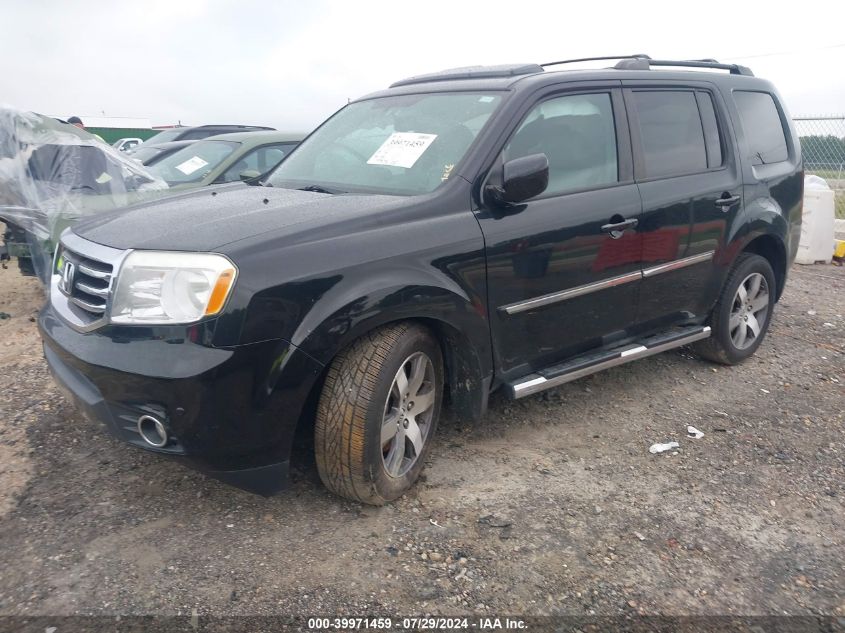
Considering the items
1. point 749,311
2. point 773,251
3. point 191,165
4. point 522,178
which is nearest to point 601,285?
point 522,178

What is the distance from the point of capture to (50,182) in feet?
18.4

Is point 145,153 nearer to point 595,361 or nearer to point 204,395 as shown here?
point 595,361

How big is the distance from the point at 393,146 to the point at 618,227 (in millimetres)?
1234

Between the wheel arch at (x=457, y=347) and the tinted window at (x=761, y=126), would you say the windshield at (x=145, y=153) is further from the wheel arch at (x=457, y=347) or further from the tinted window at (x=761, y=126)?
the tinted window at (x=761, y=126)

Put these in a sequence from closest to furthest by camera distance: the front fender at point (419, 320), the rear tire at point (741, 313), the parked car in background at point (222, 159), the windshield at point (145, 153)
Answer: the front fender at point (419, 320) → the rear tire at point (741, 313) → the parked car in background at point (222, 159) → the windshield at point (145, 153)

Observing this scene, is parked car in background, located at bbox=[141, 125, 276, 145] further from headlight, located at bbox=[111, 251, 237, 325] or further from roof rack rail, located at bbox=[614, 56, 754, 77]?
headlight, located at bbox=[111, 251, 237, 325]

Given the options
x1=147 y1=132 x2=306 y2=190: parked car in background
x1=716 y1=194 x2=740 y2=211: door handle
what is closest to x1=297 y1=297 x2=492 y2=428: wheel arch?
x1=716 y1=194 x2=740 y2=211: door handle

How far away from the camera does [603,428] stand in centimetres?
384

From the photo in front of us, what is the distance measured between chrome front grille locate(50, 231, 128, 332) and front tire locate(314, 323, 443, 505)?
0.90 m

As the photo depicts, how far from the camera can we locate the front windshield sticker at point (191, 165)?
6914mm

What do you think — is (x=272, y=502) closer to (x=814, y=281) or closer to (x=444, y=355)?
(x=444, y=355)

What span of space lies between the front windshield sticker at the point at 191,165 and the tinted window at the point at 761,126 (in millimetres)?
4931

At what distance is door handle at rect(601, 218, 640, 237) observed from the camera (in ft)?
11.5

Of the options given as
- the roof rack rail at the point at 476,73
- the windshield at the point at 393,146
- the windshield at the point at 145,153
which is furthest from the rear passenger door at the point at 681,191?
the windshield at the point at 145,153
